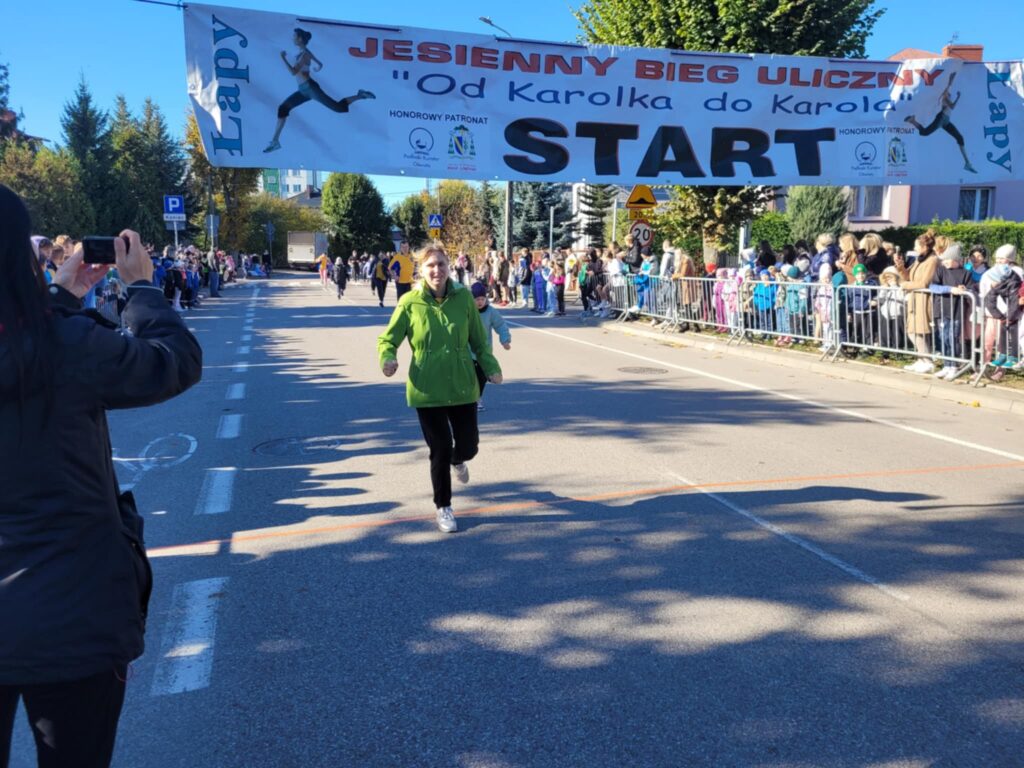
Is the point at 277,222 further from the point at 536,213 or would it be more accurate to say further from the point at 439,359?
the point at 439,359

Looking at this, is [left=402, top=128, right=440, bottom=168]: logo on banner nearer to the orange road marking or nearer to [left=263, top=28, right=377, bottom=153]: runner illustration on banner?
[left=263, top=28, right=377, bottom=153]: runner illustration on banner

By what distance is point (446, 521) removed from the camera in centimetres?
568

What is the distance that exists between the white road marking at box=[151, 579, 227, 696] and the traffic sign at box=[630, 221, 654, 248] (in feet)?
56.0

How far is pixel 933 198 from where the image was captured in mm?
40031

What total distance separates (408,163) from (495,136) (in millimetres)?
1051

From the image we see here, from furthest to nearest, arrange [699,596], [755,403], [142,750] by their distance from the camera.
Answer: [755,403]
[699,596]
[142,750]

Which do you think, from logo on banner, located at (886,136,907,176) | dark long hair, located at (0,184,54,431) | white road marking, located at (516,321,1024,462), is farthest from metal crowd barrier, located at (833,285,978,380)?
dark long hair, located at (0,184,54,431)

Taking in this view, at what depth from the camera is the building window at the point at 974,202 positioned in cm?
3994

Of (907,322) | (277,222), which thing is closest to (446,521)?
(907,322)

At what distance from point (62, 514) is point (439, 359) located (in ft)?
12.8

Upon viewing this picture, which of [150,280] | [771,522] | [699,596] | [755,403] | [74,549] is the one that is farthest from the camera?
[755,403]

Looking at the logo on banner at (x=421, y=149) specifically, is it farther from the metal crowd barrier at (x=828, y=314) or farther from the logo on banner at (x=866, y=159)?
the metal crowd barrier at (x=828, y=314)

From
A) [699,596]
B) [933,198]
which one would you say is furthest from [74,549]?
[933,198]

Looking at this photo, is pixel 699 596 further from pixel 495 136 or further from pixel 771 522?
pixel 495 136
